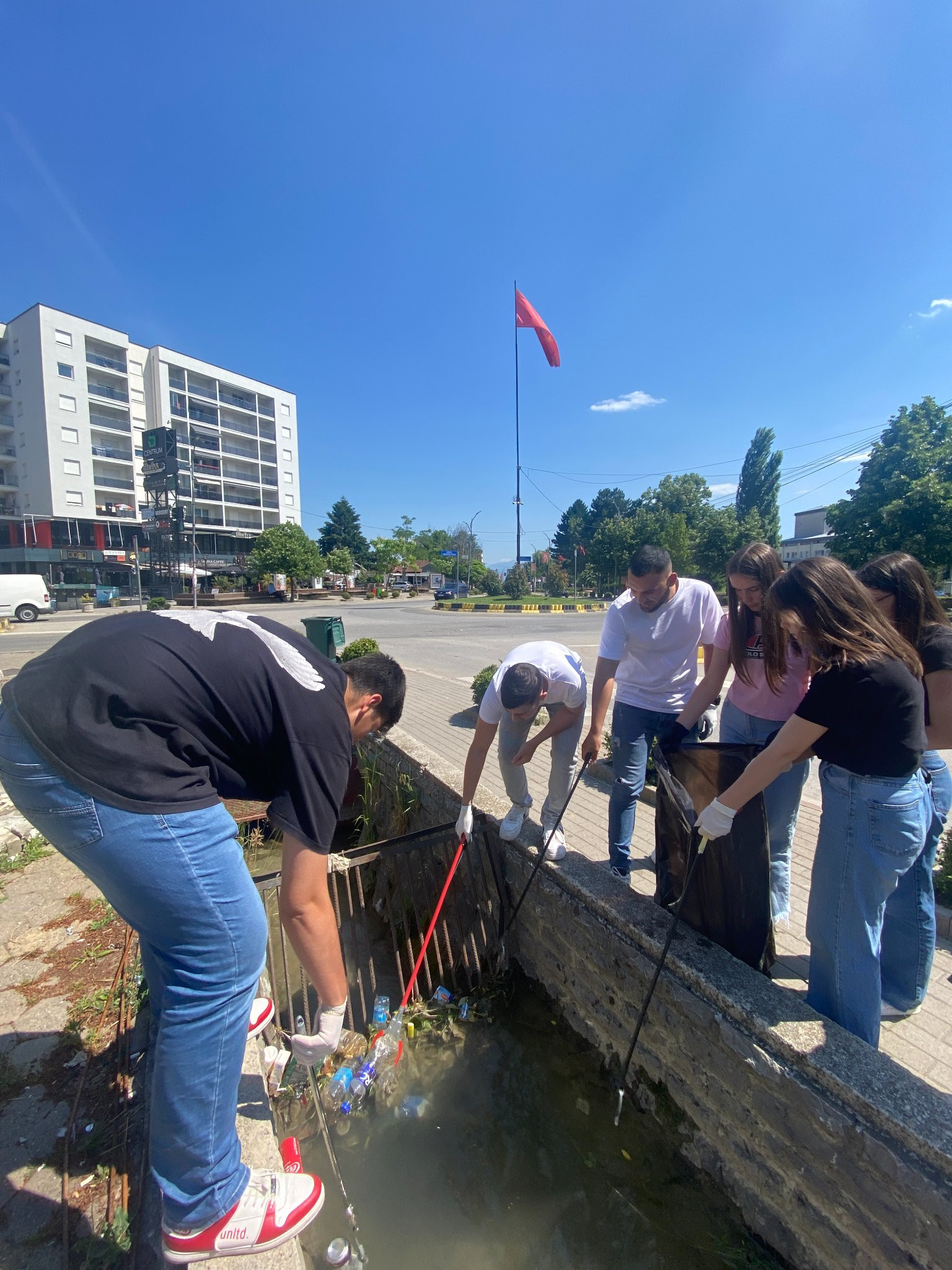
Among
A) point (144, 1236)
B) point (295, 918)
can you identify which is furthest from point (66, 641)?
point (144, 1236)

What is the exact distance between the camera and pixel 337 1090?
2.82 m

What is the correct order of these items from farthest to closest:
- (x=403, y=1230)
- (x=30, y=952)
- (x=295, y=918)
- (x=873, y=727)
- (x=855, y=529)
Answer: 1. (x=855, y=529)
2. (x=30, y=952)
3. (x=403, y=1230)
4. (x=873, y=727)
5. (x=295, y=918)

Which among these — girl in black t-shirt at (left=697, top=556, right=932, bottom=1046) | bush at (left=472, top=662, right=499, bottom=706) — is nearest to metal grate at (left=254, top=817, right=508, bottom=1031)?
girl in black t-shirt at (left=697, top=556, right=932, bottom=1046)

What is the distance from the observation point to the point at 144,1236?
1823 mm

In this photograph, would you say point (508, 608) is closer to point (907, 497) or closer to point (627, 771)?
point (907, 497)

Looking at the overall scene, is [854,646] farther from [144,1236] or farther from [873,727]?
[144,1236]

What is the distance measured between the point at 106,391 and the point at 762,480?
173ft

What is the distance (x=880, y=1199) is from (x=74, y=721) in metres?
2.48

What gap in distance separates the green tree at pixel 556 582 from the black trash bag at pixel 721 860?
56159 mm

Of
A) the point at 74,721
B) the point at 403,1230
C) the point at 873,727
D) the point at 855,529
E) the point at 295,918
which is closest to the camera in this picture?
the point at 74,721

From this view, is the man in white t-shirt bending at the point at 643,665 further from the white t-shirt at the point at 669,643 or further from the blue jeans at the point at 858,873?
the blue jeans at the point at 858,873

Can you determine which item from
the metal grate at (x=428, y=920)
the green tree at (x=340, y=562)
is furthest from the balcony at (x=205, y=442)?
the metal grate at (x=428, y=920)

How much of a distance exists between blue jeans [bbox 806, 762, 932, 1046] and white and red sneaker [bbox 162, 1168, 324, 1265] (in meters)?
1.78

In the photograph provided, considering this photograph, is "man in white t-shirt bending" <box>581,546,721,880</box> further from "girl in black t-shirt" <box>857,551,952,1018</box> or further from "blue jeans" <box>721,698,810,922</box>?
"girl in black t-shirt" <box>857,551,952,1018</box>
